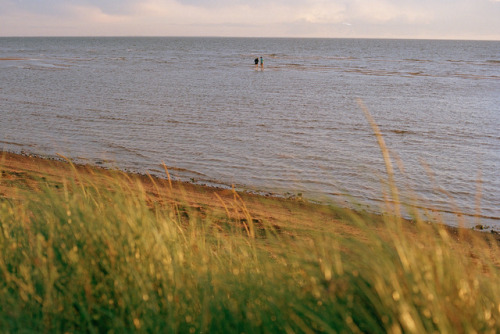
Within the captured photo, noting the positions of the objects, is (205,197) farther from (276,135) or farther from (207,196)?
(276,135)

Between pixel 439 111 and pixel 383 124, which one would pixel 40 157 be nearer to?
pixel 383 124

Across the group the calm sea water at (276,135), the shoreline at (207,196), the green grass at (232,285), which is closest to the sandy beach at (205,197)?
the shoreline at (207,196)

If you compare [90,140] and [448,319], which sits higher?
[448,319]

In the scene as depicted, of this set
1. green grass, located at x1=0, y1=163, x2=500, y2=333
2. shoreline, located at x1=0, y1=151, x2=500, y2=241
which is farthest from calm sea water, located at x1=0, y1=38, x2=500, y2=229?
green grass, located at x1=0, y1=163, x2=500, y2=333

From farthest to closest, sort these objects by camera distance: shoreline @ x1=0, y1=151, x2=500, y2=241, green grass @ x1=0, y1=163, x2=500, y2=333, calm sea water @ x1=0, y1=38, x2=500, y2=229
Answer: calm sea water @ x1=0, y1=38, x2=500, y2=229, shoreline @ x1=0, y1=151, x2=500, y2=241, green grass @ x1=0, y1=163, x2=500, y2=333

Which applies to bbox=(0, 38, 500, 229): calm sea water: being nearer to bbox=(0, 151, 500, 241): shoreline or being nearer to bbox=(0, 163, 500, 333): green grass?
bbox=(0, 151, 500, 241): shoreline

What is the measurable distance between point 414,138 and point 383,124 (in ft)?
9.73

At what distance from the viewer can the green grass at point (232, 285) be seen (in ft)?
6.92

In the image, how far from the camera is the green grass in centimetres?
211

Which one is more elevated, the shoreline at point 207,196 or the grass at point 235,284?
the grass at point 235,284

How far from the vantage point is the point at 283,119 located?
62.1 ft

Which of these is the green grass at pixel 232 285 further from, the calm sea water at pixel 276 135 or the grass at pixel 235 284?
the calm sea water at pixel 276 135

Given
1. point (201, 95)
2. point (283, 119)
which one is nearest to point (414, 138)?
point (283, 119)

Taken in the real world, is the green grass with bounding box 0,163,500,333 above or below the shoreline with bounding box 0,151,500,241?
above
